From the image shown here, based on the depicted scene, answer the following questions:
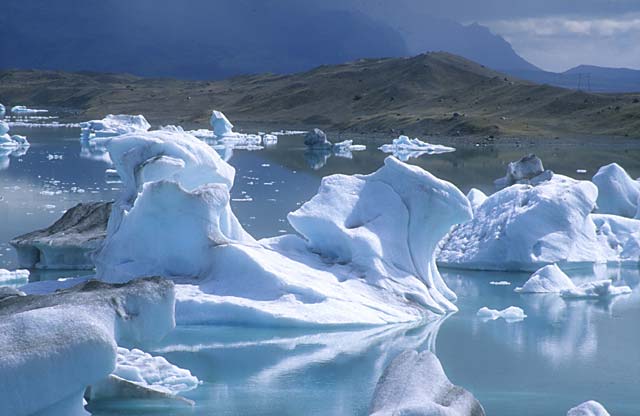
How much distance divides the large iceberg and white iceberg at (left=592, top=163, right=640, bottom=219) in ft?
25.4

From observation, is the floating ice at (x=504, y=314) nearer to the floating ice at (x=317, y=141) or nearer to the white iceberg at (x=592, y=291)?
the white iceberg at (x=592, y=291)

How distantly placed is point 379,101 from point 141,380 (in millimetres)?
71535

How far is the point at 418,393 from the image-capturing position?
6.14 meters

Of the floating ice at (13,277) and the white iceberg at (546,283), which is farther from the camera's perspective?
the white iceberg at (546,283)

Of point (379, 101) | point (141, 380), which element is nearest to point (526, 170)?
point (141, 380)

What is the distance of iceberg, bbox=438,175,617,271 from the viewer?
15078 mm

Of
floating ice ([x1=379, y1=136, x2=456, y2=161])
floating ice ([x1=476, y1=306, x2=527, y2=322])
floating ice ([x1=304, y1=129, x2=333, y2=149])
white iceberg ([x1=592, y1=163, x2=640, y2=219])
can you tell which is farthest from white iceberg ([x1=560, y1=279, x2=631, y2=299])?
floating ice ([x1=304, y1=129, x2=333, y2=149])

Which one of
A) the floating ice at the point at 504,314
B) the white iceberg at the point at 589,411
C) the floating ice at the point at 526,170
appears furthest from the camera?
the floating ice at the point at 526,170

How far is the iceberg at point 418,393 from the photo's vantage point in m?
5.75

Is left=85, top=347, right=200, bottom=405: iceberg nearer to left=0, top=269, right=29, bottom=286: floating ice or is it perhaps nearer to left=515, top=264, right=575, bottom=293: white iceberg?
left=0, top=269, right=29, bottom=286: floating ice

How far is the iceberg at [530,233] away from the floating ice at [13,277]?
607cm

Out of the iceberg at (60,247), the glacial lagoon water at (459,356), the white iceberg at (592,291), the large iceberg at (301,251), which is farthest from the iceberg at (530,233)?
the iceberg at (60,247)

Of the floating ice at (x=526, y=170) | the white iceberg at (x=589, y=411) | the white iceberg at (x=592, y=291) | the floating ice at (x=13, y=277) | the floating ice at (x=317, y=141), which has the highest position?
the white iceberg at (x=589, y=411)

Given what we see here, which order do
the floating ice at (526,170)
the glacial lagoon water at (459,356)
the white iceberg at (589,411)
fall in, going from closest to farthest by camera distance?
1. the white iceberg at (589,411)
2. the glacial lagoon water at (459,356)
3. the floating ice at (526,170)
